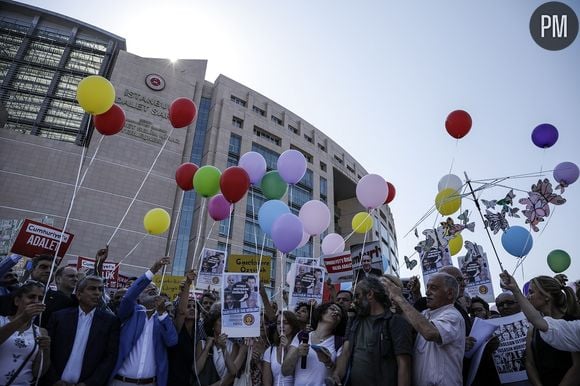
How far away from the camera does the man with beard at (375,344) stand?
8.65ft

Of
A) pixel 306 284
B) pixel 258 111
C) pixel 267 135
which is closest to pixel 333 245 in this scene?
pixel 306 284

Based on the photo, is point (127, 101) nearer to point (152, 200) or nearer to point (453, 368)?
point (152, 200)

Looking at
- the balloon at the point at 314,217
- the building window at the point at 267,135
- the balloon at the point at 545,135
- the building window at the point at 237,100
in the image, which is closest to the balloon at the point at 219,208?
the balloon at the point at 314,217

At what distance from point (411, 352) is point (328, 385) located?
0.91 metres

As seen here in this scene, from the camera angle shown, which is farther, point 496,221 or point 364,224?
point 364,224

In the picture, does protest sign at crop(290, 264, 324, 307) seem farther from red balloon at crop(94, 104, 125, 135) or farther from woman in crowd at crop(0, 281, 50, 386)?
red balloon at crop(94, 104, 125, 135)

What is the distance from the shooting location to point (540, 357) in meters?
2.84

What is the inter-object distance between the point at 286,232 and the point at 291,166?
5.35 ft

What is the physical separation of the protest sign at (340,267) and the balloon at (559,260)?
5.40 meters

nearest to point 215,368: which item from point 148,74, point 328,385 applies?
point 328,385

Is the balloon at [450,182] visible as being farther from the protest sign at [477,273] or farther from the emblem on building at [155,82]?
the emblem on building at [155,82]

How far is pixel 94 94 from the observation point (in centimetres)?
552

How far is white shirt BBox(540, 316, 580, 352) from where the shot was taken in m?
2.55

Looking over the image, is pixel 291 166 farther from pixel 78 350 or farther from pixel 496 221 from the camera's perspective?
pixel 78 350
